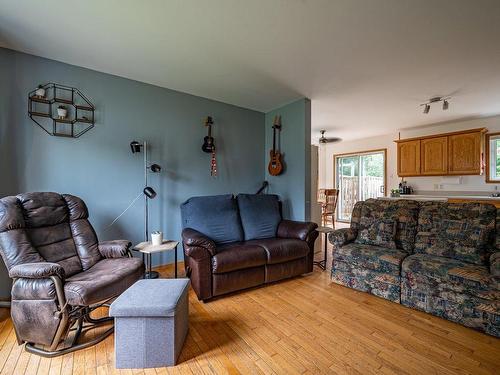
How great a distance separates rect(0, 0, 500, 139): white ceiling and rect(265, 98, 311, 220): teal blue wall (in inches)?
14.6

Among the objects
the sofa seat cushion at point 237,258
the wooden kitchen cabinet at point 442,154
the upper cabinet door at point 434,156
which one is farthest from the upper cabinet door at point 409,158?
the sofa seat cushion at point 237,258

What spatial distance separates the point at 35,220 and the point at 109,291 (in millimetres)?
987

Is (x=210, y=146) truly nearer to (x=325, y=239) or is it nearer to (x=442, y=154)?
(x=325, y=239)

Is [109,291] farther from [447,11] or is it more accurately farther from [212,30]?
[447,11]

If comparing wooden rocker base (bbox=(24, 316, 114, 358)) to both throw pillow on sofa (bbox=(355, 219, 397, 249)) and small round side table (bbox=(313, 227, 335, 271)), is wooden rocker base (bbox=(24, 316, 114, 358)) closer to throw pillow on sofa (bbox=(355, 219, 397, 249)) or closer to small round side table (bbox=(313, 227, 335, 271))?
small round side table (bbox=(313, 227, 335, 271))

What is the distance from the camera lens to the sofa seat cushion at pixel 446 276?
179 centimetres

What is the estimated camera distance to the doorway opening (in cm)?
618

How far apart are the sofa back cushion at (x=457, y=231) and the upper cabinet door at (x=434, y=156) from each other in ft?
9.53

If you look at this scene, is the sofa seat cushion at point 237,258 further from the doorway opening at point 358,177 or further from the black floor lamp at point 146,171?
the doorway opening at point 358,177

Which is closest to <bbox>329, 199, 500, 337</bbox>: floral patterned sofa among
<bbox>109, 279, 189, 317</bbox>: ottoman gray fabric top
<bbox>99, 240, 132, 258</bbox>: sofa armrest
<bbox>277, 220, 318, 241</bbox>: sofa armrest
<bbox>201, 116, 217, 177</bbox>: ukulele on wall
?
<bbox>277, 220, 318, 241</bbox>: sofa armrest

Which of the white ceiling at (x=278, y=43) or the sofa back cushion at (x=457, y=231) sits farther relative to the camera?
the sofa back cushion at (x=457, y=231)

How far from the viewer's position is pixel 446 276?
1942mm

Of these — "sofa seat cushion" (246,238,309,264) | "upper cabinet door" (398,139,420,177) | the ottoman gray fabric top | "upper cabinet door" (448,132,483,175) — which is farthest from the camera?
"upper cabinet door" (398,139,420,177)

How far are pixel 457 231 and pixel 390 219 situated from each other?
0.58 meters
